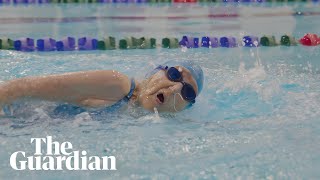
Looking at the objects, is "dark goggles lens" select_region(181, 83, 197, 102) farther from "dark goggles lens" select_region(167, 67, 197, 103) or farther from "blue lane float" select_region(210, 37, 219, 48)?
"blue lane float" select_region(210, 37, 219, 48)

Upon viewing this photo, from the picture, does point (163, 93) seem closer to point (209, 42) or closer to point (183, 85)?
point (183, 85)

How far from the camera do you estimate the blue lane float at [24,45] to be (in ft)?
14.1

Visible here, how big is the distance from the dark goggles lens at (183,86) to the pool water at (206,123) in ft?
0.46

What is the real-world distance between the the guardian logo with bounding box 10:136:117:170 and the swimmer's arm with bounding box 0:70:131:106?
0.24m

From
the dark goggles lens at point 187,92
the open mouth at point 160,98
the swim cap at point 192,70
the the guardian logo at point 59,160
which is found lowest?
the the guardian logo at point 59,160

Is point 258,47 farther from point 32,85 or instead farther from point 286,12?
point 32,85

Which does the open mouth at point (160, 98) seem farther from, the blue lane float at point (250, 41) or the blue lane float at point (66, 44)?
the blue lane float at point (250, 41)

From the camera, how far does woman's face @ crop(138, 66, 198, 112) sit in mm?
2401

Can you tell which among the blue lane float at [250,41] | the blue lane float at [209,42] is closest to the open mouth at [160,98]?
the blue lane float at [209,42]

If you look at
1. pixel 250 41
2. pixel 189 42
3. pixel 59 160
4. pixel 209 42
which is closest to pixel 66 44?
pixel 189 42

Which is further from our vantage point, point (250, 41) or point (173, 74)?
point (250, 41)

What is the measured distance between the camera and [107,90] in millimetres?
2365

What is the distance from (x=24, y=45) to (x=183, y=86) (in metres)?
2.28

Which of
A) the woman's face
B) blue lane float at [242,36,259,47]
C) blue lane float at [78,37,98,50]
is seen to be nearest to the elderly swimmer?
the woman's face
